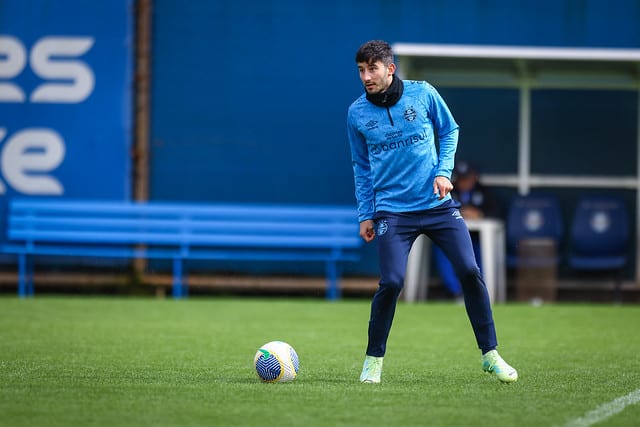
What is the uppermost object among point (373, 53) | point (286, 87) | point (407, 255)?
point (373, 53)

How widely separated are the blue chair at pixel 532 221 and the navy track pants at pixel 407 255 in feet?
27.9

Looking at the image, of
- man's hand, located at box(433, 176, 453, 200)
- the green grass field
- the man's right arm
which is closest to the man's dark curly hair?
the man's right arm

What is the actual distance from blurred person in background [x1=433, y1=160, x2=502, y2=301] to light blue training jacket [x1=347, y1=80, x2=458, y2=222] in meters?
8.01

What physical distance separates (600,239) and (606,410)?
32.2ft

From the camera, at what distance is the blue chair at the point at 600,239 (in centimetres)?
1603

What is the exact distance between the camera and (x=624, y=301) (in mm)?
16422

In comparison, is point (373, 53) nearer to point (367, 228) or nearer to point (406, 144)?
point (406, 144)

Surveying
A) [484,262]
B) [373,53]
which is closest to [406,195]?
[373,53]

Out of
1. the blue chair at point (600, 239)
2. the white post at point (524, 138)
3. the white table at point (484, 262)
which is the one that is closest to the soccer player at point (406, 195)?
the white table at point (484, 262)

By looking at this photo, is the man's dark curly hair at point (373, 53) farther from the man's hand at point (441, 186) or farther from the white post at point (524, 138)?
the white post at point (524, 138)

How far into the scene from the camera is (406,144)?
7.54m

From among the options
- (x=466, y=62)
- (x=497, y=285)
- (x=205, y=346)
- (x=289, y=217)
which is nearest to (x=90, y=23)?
(x=289, y=217)

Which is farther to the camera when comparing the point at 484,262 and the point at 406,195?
the point at 484,262

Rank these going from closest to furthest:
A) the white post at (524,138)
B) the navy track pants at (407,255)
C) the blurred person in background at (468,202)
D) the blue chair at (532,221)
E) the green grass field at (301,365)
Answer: the green grass field at (301,365) < the navy track pants at (407,255) < the blurred person in background at (468,202) < the blue chair at (532,221) < the white post at (524,138)
